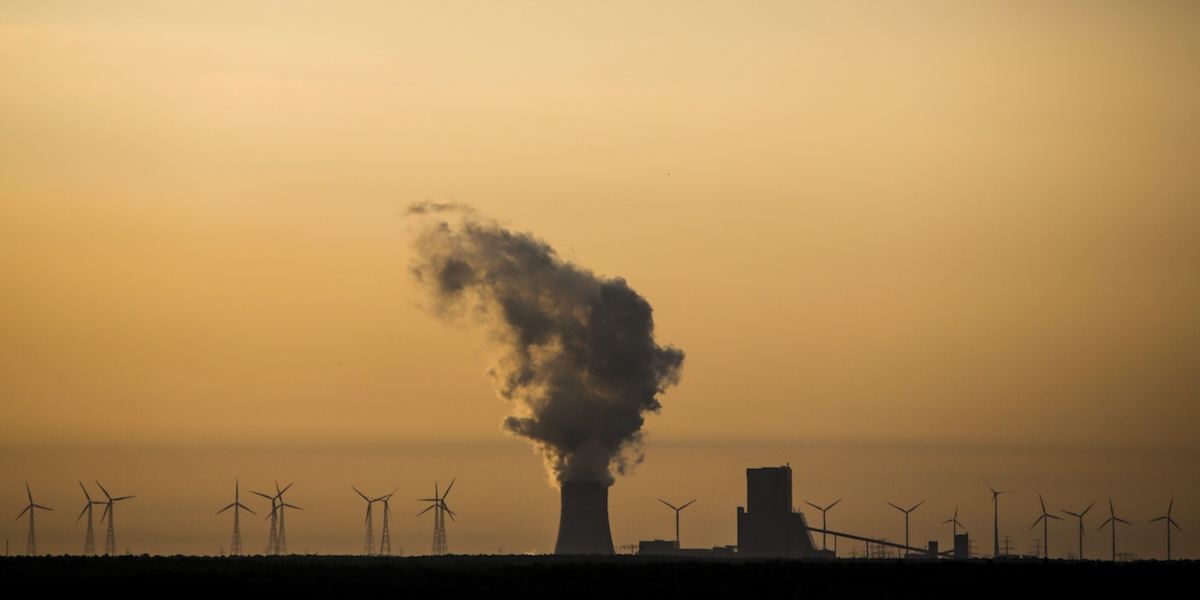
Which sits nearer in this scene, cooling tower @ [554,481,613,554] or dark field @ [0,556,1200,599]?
dark field @ [0,556,1200,599]

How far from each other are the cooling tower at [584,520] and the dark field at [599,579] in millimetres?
41554

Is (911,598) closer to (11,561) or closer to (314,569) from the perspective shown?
(314,569)

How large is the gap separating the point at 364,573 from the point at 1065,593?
45.6 meters

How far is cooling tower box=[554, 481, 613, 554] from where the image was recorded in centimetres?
19625

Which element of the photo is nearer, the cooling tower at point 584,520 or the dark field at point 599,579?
the dark field at point 599,579

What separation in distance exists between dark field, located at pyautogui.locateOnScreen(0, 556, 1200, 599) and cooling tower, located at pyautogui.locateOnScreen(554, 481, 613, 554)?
4155cm

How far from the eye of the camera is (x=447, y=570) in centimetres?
14375

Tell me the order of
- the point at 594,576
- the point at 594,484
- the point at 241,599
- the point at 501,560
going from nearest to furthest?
the point at 241,599 → the point at 594,576 → the point at 501,560 → the point at 594,484

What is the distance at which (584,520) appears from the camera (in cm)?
19712

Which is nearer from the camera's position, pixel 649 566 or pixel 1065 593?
pixel 1065 593

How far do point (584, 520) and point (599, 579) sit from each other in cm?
6723

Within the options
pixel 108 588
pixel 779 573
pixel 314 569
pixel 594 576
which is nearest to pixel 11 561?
pixel 314 569

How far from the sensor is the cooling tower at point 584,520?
19625 centimetres

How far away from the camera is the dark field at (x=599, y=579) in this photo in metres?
120
